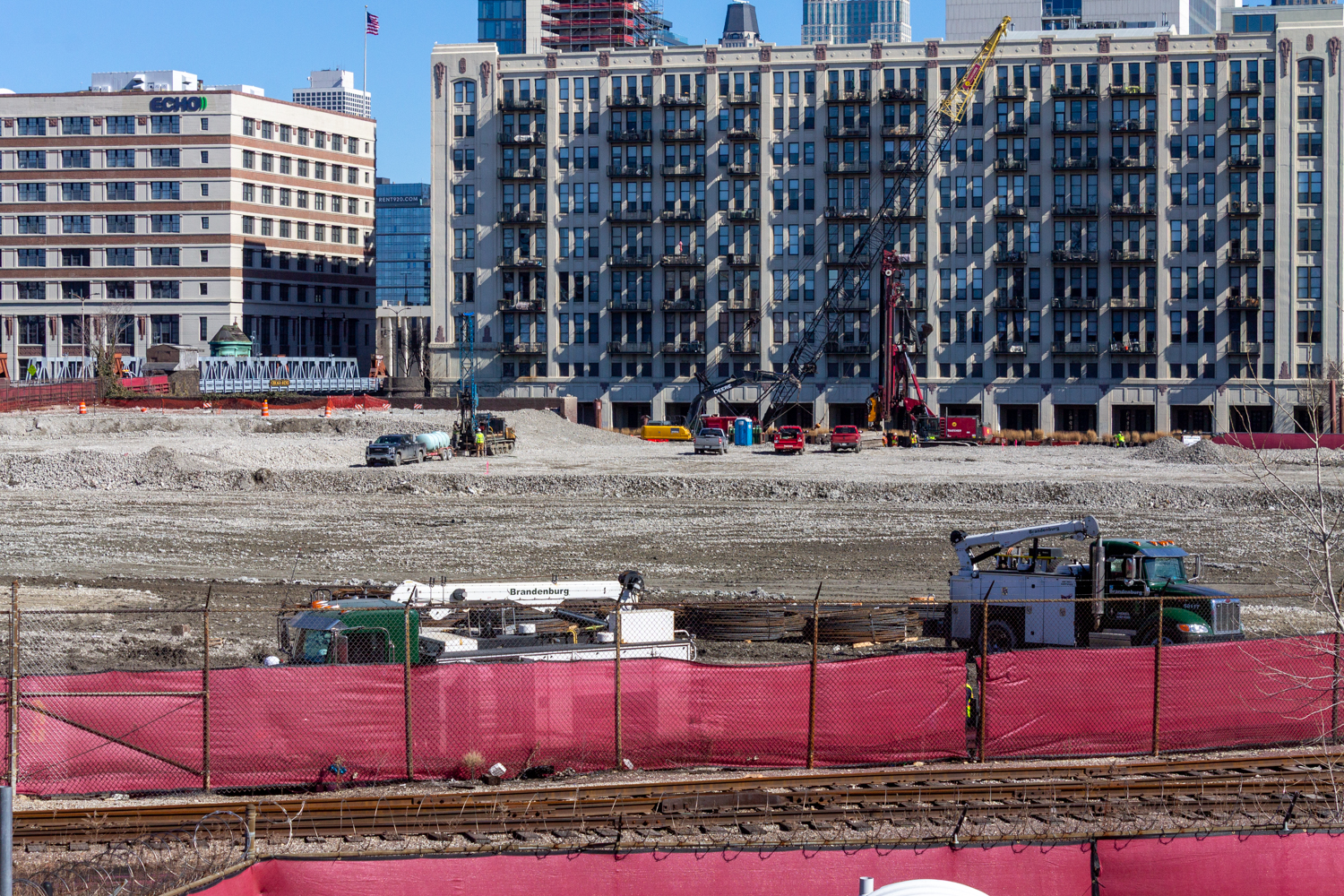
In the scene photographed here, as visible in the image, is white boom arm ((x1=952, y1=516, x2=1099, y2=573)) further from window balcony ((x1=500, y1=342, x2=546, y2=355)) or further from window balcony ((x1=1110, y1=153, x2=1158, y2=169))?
window balcony ((x1=500, y1=342, x2=546, y2=355))

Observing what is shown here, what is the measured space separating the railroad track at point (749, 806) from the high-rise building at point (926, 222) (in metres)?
89.9

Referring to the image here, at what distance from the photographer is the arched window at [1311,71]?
107 meters

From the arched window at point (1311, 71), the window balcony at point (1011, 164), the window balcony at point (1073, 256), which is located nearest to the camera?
the arched window at point (1311, 71)

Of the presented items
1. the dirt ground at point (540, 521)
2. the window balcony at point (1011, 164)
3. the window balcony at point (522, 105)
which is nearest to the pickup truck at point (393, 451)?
the dirt ground at point (540, 521)

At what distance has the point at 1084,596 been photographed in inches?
906

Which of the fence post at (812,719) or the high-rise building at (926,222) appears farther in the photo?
the high-rise building at (926,222)

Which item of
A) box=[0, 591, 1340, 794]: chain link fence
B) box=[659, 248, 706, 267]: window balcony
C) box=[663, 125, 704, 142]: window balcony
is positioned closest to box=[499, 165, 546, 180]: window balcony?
box=[663, 125, 704, 142]: window balcony

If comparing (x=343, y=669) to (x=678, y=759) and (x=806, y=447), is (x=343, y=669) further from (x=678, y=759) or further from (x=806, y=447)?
(x=806, y=447)

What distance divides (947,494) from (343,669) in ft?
132

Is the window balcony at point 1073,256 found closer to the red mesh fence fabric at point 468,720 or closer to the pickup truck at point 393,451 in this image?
the pickup truck at point 393,451

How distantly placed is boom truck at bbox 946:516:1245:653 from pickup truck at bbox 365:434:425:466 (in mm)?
43422

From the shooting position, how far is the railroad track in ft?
48.7

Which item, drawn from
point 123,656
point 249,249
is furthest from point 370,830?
point 249,249

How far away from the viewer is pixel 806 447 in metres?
87.4
